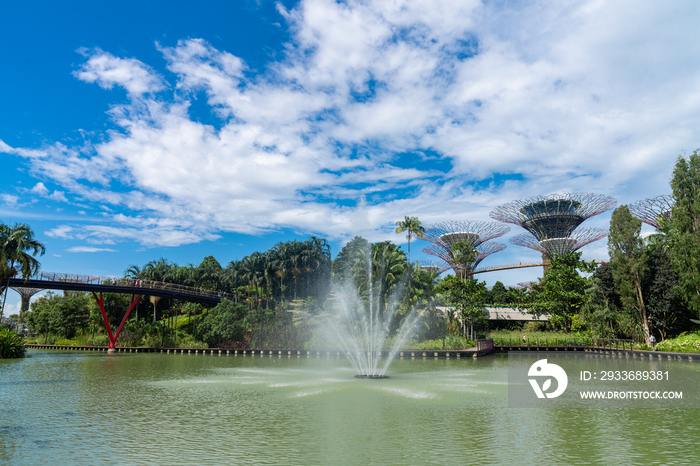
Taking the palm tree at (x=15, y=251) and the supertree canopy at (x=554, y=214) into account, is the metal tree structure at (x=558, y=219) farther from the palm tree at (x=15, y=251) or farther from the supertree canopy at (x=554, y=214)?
the palm tree at (x=15, y=251)

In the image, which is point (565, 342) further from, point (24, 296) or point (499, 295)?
point (24, 296)

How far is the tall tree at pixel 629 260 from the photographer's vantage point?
48491mm

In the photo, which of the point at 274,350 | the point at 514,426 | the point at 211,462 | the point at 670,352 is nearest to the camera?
the point at 211,462

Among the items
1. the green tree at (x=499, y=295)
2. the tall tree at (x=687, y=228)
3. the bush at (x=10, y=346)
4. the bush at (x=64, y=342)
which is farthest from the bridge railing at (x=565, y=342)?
the bush at (x=64, y=342)

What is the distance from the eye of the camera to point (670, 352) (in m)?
37.2

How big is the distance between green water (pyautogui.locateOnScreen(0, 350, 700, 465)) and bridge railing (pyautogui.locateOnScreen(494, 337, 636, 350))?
31435 millimetres

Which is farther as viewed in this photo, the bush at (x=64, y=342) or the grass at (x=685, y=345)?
the bush at (x=64, y=342)

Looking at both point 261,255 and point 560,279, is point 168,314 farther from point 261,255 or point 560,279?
point 560,279

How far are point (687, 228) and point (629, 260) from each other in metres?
6.74

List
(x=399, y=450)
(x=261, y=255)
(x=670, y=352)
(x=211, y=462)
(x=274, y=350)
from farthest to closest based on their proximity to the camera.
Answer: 1. (x=261, y=255)
2. (x=274, y=350)
3. (x=670, y=352)
4. (x=399, y=450)
5. (x=211, y=462)

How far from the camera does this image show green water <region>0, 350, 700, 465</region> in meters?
10.6

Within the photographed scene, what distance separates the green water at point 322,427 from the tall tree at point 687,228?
106 feet

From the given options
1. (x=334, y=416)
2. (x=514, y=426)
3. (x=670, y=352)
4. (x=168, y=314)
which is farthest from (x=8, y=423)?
(x=168, y=314)

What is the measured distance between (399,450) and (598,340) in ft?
155
